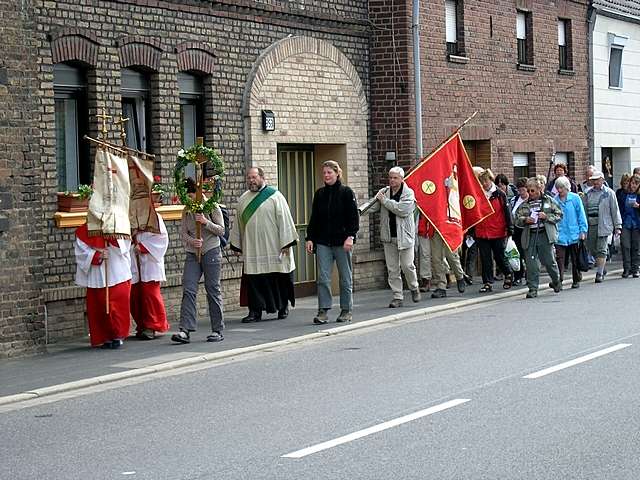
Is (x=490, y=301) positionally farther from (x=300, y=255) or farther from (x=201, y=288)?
(x=201, y=288)

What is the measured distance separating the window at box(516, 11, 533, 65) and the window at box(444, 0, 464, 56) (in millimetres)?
3244

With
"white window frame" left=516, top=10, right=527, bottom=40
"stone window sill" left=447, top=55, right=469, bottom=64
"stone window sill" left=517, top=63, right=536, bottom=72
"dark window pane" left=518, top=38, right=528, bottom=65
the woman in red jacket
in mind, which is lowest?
the woman in red jacket

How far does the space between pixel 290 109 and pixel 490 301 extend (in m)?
4.35

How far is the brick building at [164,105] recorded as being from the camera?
48.4 ft

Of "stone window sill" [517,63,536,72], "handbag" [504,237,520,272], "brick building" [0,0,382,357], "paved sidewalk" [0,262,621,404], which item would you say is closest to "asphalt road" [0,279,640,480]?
"paved sidewalk" [0,262,621,404]

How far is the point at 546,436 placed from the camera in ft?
29.8

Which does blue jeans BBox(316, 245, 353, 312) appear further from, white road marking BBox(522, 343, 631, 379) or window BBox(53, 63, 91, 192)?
white road marking BBox(522, 343, 631, 379)

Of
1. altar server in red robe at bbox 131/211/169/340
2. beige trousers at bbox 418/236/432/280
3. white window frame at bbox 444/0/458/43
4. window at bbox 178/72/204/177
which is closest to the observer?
altar server in red robe at bbox 131/211/169/340

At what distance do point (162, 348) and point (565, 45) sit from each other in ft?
59.5

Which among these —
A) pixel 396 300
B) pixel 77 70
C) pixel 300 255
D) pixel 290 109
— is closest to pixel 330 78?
pixel 290 109

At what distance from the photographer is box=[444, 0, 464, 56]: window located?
25297 millimetres

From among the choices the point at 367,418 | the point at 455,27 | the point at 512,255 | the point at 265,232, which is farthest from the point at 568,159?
the point at 367,418

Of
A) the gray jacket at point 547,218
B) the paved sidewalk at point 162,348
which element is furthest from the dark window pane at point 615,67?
the paved sidewalk at point 162,348

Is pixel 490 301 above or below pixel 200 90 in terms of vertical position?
below
